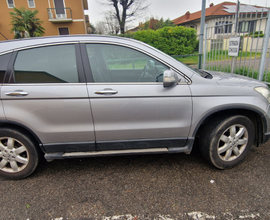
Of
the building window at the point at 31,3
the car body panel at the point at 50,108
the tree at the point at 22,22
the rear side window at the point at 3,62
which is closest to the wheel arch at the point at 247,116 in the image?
the car body panel at the point at 50,108

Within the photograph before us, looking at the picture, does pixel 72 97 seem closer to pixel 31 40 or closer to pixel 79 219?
pixel 31 40

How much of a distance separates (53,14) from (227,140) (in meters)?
24.9

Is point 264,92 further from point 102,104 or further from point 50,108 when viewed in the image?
point 50,108

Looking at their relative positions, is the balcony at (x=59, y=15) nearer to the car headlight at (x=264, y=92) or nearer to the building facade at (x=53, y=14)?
the building facade at (x=53, y=14)

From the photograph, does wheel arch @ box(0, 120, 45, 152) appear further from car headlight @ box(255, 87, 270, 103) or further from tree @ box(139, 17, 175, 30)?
tree @ box(139, 17, 175, 30)

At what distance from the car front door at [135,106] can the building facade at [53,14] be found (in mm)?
22977

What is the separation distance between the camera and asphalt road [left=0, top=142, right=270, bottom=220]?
6.42 ft

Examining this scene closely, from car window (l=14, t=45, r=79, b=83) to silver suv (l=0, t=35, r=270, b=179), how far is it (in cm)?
1

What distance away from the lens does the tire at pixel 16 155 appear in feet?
7.55

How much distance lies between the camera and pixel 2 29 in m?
21.1

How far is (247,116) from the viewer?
2600 mm

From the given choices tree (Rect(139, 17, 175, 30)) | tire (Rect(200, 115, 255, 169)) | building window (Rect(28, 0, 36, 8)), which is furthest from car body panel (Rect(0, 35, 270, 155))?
tree (Rect(139, 17, 175, 30))

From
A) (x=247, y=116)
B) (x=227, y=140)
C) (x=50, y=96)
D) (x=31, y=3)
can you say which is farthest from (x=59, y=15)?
(x=227, y=140)

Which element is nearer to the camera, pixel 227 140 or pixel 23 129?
pixel 23 129
